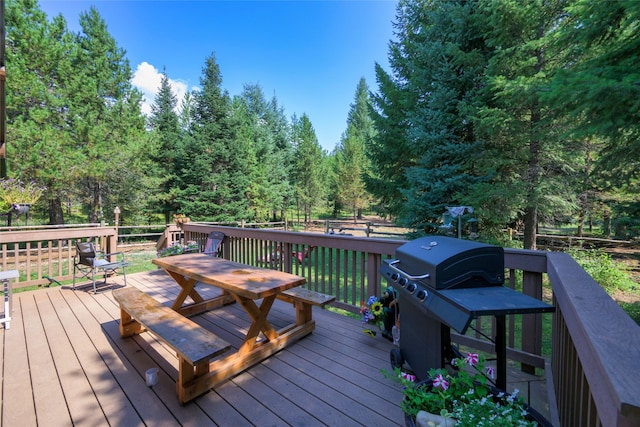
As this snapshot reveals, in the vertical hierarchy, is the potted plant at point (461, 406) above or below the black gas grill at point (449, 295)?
below

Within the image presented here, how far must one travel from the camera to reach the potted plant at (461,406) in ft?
3.41

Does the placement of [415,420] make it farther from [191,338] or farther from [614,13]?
A: [614,13]

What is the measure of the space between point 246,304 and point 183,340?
0.61m

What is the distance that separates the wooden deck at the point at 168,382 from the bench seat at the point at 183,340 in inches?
6.6

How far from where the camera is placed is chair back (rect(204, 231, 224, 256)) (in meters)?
5.02

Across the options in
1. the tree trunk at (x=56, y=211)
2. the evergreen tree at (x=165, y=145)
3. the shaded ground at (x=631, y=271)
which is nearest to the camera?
the shaded ground at (x=631, y=271)

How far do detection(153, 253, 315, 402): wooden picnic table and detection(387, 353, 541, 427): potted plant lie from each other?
1.27 metres

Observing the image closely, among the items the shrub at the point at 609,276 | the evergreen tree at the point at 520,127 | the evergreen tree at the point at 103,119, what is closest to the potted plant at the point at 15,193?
the evergreen tree at the point at 103,119

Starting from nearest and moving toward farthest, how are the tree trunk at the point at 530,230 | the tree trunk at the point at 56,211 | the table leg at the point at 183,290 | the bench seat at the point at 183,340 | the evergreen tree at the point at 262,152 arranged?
the bench seat at the point at 183,340
the table leg at the point at 183,290
the tree trunk at the point at 530,230
the tree trunk at the point at 56,211
the evergreen tree at the point at 262,152

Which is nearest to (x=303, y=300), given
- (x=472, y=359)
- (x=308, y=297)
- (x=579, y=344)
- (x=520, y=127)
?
(x=308, y=297)

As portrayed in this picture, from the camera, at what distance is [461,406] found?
1143 mm

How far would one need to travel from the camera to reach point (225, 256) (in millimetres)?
5219

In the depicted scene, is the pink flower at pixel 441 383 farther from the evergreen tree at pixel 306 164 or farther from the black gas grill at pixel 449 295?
the evergreen tree at pixel 306 164

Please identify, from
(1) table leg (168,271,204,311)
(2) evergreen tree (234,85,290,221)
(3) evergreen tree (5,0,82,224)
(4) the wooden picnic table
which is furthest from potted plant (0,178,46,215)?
(2) evergreen tree (234,85,290,221)
